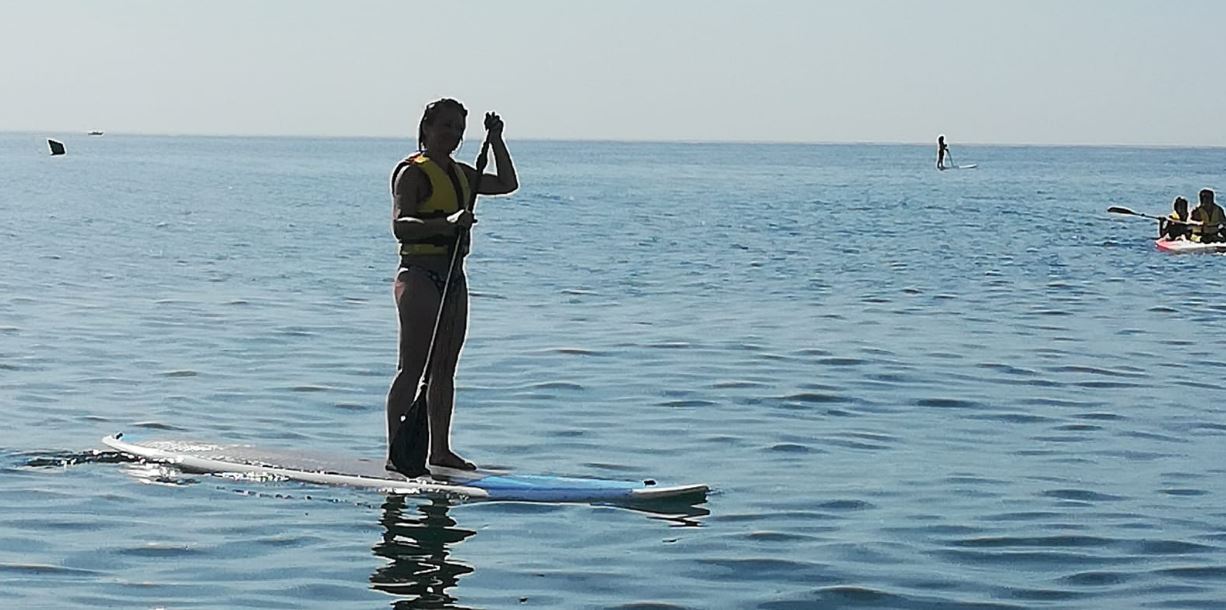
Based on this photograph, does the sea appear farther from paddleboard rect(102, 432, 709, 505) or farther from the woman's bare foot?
the woman's bare foot

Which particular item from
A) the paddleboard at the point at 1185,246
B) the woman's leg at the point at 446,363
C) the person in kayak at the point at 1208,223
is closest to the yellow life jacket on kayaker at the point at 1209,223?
the person in kayak at the point at 1208,223

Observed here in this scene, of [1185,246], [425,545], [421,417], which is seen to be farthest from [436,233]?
[1185,246]

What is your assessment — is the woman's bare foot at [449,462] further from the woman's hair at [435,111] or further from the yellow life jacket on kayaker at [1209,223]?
the yellow life jacket on kayaker at [1209,223]

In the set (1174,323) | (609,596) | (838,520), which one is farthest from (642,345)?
(609,596)

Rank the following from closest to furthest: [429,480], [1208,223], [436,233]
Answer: [436,233], [429,480], [1208,223]

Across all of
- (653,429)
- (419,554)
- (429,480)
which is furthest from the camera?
(653,429)

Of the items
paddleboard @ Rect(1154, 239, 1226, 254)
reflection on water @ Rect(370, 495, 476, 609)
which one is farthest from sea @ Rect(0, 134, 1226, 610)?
paddleboard @ Rect(1154, 239, 1226, 254)

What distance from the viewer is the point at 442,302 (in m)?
10.3

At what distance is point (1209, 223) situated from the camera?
34031mm

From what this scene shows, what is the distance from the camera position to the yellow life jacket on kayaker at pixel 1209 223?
33906 mm

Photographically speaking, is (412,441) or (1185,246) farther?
(1185,246)

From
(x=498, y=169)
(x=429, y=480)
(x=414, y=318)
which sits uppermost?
(x=498, y=169)

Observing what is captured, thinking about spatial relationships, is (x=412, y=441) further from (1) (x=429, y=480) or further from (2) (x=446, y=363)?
(2) (x=446, y=363)

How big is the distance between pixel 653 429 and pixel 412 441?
3.46m
